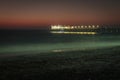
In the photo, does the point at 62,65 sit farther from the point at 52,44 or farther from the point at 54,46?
the point at 52,44

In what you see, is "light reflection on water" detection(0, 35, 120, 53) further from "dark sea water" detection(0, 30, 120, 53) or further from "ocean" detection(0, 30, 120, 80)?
"ocean" detection(0, 30, 120, 80)

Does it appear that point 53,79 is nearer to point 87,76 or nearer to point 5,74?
point 87,76

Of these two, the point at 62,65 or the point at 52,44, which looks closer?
the point at 62,65

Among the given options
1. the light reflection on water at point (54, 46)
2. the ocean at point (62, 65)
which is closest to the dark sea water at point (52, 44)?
the light reflection on water at point (54, 46)

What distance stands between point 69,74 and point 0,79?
358cm

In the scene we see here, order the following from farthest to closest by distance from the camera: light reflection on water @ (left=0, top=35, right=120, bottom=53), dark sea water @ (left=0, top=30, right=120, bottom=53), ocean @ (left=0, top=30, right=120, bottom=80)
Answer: dark sea water @ (left=0, top=30, right=120, bottom=53)
light reflection on water @ (left=0, top=35, right=120, bottom=53)
ocean @ (left=0, top=30, right=120, bottom=80)

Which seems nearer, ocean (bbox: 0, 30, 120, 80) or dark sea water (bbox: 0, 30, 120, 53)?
ocean (bbox: 0, 30, 120, 80)

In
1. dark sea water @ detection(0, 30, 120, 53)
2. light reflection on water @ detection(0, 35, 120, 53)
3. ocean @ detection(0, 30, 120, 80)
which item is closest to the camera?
ocean @ detection(0, 30, 120, 80)

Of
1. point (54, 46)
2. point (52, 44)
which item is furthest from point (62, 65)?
point (52, 44)

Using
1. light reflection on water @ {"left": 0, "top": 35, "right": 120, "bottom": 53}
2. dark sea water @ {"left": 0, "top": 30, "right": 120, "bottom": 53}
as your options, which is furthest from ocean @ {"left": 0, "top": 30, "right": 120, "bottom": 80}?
dark sea water @ {"left": 0, "top": 30, "right": 120, "bottom": 53}

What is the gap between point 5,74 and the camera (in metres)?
14.6

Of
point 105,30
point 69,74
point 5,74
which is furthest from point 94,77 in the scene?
point 105,30

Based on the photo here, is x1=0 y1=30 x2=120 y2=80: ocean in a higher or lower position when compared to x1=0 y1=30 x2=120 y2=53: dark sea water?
higher

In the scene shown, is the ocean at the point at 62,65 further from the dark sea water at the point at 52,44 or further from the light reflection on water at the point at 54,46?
the dark sea water at the point at 52,44
